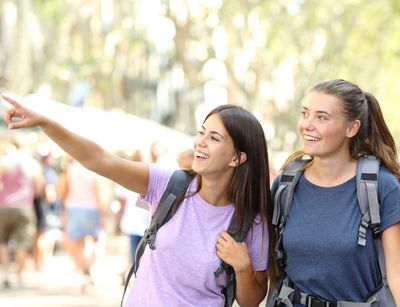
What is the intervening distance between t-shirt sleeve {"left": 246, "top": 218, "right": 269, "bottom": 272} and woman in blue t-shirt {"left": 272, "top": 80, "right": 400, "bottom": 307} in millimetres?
88

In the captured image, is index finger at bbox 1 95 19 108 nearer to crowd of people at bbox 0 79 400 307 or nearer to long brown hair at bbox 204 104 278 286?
crowd of people at bbox 0 79 400 307

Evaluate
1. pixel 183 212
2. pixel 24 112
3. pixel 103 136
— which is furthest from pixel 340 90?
pixel 103 136

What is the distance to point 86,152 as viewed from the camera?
457cm

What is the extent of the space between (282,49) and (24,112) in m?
27.3

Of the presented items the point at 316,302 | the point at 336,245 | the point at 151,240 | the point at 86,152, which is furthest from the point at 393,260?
the point at 86,152

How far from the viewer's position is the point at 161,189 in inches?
187

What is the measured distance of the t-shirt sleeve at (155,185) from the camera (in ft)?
15.6

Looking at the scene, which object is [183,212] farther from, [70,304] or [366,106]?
[70,304]

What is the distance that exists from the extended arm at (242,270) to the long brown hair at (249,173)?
0.28ft

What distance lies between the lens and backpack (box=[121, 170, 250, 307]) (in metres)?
4.66

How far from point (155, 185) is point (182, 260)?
0.34m

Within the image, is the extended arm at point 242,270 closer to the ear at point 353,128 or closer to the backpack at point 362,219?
the backpack at point 362,219

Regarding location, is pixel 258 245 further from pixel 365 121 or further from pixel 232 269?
pixel 365 121

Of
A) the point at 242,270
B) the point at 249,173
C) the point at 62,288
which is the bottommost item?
the point at 62,288
